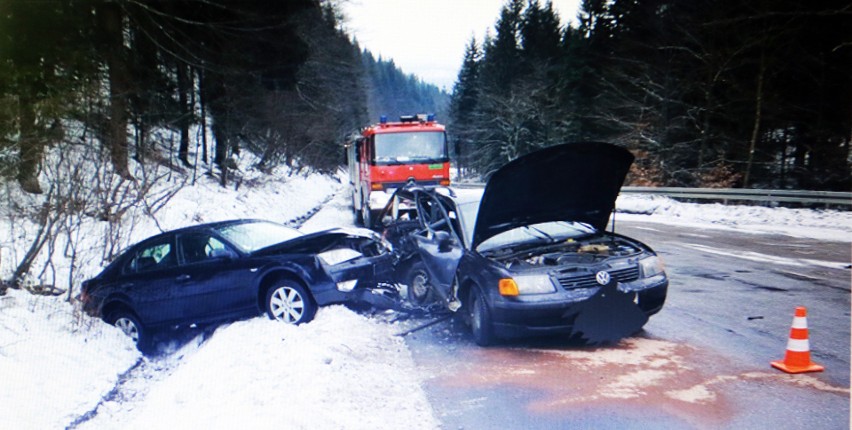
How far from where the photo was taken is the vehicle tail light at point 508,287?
5.18m

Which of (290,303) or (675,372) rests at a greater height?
(290,303)

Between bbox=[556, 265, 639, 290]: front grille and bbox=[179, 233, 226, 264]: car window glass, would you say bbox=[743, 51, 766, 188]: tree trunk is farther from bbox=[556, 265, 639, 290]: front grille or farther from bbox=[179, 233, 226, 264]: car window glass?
bbox=[179, 233, 226, 264]: car window glass

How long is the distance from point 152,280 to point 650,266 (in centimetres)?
604

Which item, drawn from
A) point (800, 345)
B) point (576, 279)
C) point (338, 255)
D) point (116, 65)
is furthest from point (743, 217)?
point (116, 65)

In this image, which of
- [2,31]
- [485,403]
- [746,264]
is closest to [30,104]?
[2,31]

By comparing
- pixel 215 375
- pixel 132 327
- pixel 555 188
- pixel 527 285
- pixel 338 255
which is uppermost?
pixel 555 188

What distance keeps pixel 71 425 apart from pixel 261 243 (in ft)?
9.58

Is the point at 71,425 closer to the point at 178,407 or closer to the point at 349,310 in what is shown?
the point at 178,407

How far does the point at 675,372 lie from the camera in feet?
15.5

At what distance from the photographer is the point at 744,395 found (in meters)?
4.19

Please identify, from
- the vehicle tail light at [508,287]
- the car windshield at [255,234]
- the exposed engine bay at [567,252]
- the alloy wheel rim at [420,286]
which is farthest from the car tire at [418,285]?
the vehicle tail light at [508,287]

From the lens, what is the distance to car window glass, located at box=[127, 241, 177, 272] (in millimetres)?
7172

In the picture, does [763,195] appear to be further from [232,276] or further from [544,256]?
[232,276]

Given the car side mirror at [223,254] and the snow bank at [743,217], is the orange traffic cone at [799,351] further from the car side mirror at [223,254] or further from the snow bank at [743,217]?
the snow bank at [743,217]
